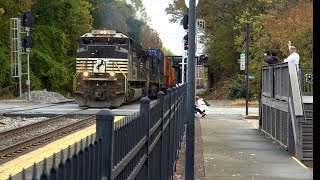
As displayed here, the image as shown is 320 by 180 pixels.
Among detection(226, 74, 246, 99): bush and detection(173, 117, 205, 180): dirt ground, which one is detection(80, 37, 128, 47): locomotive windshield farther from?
detection(226, 74, 246, 99): bush

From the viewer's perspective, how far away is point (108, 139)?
119 inches

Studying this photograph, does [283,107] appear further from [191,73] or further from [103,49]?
[103,49]

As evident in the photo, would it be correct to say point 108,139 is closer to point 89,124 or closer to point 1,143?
point 1,143

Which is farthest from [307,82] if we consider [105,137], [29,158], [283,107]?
[105,137]

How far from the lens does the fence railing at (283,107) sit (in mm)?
12891

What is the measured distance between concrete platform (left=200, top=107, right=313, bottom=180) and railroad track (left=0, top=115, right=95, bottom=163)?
4013 millimetres

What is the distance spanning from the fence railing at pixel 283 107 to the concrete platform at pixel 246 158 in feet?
0.95

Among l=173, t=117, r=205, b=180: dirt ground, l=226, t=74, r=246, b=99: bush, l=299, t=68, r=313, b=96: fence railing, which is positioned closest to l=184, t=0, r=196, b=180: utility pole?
l=173, t=117, r=205, b=180: dirt ground

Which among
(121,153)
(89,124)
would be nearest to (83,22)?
(89,124)

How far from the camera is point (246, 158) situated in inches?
499

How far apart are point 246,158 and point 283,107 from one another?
8.20 ft

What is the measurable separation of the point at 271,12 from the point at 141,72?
17.2m

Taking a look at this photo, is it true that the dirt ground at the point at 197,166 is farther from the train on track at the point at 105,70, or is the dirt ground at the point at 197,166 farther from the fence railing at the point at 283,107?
the train on track at the point at 105,70

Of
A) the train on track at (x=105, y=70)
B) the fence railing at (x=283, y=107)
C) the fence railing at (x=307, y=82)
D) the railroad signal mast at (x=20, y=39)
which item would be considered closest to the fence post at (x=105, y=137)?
the fence railing at (x=283, y=107)
